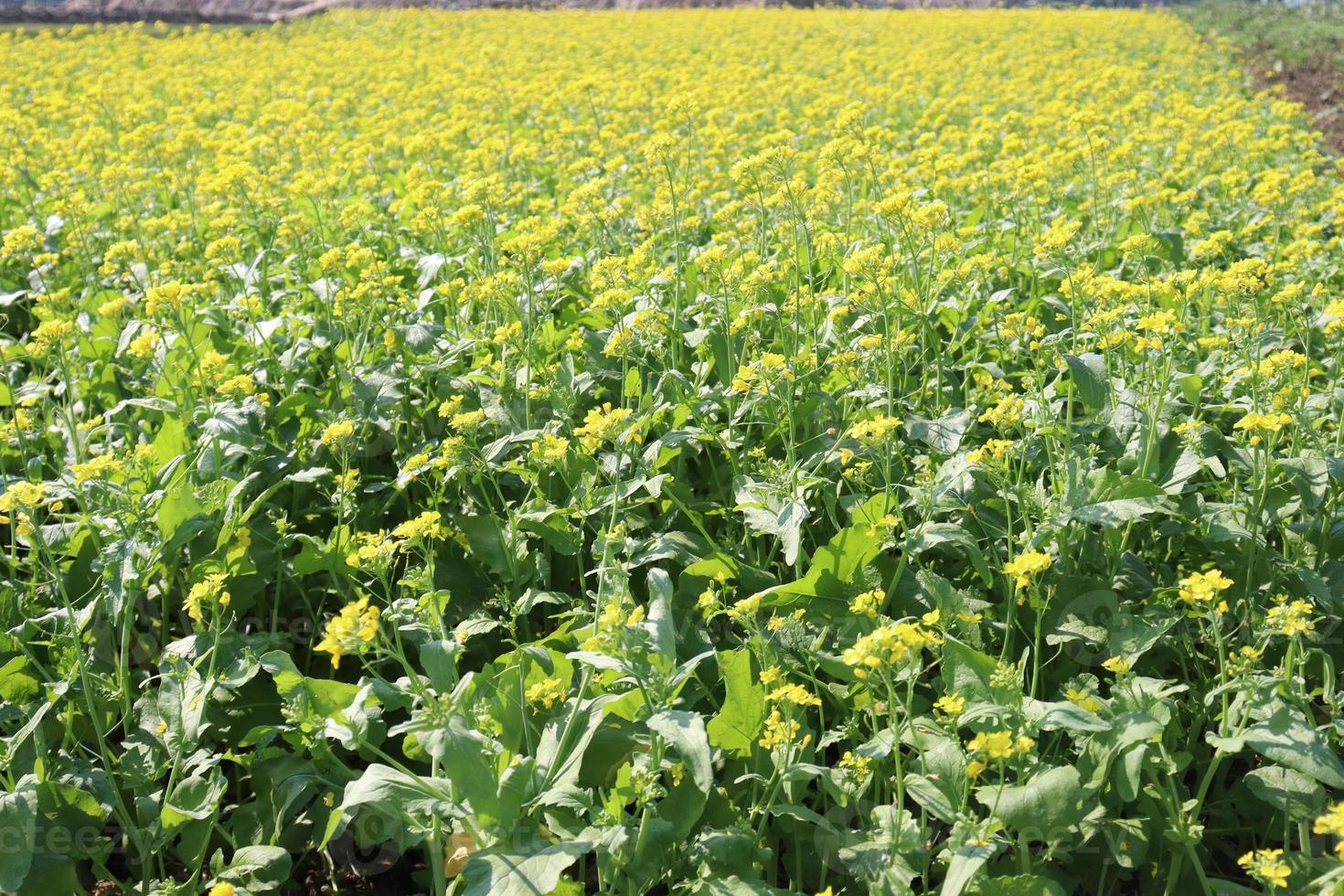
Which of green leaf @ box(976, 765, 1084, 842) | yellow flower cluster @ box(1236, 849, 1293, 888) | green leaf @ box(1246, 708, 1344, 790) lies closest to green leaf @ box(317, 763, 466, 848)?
green leaf @ box(976, 765, 1084, 842)

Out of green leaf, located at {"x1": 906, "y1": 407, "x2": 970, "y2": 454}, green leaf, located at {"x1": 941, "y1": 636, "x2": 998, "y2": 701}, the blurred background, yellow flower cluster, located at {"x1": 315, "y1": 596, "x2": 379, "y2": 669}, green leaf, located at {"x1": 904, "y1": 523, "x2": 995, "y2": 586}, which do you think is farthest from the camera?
the blurred background

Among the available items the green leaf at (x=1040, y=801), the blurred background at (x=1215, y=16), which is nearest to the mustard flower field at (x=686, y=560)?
the green leaf at (x=1040, y=801)

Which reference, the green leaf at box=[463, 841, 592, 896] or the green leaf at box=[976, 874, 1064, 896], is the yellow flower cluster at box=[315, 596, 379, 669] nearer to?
the green leaf at box=[463, 841, 592, 896]

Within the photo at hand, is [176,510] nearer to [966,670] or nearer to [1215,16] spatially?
[966,670]

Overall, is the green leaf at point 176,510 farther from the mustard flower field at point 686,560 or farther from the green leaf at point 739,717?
the green leaf at point 739,717

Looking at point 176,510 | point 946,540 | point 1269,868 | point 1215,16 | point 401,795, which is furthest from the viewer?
point 1215,16

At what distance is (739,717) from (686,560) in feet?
2.07

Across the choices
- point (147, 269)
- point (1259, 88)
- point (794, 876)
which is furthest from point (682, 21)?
point (794, 876)

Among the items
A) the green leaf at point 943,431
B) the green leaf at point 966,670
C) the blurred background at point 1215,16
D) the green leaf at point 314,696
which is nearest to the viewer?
the green leaf at point 966,670

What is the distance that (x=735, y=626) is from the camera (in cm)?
289

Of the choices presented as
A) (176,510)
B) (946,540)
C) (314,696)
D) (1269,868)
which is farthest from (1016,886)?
(176,510)

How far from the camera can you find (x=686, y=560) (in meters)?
2.93

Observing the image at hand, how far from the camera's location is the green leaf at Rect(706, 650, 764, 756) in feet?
7.79

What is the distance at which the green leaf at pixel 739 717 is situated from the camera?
93.5 inches
